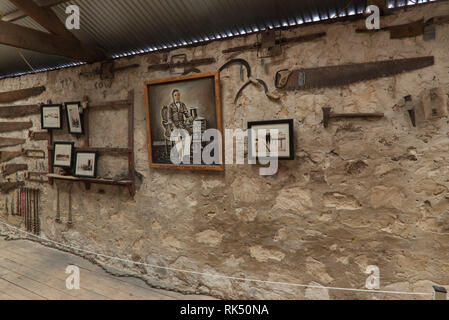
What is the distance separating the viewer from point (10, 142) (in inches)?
164

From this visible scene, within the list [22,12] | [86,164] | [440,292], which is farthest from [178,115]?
[440,292]

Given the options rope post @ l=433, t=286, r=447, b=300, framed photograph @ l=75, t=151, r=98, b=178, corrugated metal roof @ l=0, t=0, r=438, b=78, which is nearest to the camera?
rope post @ l=433, t=286, r=447, b=300

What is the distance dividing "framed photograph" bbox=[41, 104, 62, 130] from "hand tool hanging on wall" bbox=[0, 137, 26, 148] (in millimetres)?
727

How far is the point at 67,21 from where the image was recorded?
283 cm

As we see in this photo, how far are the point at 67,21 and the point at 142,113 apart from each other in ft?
3.93

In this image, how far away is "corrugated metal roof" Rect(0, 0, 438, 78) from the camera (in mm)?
2188

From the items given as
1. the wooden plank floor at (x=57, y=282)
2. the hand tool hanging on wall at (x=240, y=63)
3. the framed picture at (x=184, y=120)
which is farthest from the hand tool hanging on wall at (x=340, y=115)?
the wooden plank floor at (x=57, y=282)

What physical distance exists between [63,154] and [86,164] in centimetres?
47

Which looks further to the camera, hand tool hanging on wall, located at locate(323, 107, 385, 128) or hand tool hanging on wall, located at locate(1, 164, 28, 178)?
hand tool hanging on wall, located at locate(1, 164, 28, 178)

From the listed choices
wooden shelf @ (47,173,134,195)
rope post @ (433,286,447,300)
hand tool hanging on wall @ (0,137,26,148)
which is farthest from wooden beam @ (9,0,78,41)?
rope post @ (433,286,447,300)

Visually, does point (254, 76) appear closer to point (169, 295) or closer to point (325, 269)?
point (325, 269)

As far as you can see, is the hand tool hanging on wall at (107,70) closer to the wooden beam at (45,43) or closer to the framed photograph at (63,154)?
the wooden beam at (45,43)

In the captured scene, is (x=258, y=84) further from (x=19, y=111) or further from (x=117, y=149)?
(x=19, y=111)

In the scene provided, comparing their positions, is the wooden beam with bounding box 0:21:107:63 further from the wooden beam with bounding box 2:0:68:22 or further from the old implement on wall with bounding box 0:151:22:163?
the old implement on wall with bounding box 0:151:22:163
